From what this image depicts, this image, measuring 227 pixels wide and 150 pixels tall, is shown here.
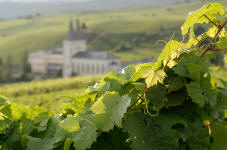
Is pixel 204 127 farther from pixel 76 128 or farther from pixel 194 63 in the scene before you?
pixel 76 128

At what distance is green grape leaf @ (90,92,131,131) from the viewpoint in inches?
39.5

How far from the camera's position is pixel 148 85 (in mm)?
996

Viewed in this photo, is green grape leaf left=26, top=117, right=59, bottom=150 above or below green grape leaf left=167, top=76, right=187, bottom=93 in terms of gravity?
below

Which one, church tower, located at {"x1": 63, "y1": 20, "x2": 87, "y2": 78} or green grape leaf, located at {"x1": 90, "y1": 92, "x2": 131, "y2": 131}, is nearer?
green grape leaf, located at {"x1": 90, "y1": 92, "x2": 131, "y2": 131}

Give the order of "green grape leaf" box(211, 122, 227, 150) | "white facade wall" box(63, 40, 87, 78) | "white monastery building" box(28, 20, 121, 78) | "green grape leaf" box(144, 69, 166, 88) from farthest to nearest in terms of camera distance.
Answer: "white facade wall" box(63, 40, 87, 78) → "white monastery building" box(28, 20, 121, 78) → "green grape leaf" box(211, 122, 227, 150) → "green grape leaf" box(144, 69, 166, 88)

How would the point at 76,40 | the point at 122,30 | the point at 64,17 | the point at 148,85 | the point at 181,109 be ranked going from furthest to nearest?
the point at 64,17 < the point at 122,30 < the point at 76,40 < the point at 181,109 < the point at 148,85

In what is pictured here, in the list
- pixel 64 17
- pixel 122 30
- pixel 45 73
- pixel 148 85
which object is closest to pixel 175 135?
pixel 148 85

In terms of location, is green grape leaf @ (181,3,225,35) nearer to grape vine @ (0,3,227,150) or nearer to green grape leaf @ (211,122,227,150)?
grape vine @ (0,3,227,150)

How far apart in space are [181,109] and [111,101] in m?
0.28

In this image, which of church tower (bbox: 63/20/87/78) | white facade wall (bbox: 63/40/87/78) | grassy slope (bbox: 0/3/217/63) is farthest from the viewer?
grassy slope (bbox: 0/3/217/63)

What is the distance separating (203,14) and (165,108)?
39cm

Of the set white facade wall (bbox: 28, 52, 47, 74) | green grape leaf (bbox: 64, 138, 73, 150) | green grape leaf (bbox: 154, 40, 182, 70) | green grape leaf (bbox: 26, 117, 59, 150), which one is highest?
green grape leaf (bbox: 154, 40, 182, 70)

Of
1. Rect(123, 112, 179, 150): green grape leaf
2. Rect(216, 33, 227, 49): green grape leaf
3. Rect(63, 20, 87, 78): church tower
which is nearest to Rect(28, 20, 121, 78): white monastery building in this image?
Rect(63, 20, 87, 78): church tower

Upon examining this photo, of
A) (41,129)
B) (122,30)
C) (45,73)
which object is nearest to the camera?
(41,129)
